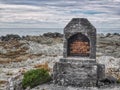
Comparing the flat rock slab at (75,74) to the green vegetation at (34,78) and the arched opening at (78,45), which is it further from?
the arched opening at (78,45)

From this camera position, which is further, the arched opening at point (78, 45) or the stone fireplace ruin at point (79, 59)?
the arched opening at point (78, 45)

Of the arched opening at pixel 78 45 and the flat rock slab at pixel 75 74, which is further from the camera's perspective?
the arched opening at pixel 78 45

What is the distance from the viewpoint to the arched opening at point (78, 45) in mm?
33438

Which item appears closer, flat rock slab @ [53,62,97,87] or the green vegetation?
flat rock slab @ [53,62,97,87]

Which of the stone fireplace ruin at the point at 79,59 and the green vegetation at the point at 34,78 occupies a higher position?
the stone fireplace ruin at the point at 79,59

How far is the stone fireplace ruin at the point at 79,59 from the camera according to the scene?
108ft

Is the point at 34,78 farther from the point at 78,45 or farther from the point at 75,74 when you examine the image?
the point at 78,45

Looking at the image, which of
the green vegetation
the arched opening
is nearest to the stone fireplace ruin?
the arched opening

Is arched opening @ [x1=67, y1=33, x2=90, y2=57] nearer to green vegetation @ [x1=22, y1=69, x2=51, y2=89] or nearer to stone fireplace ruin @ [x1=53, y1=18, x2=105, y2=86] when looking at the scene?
stone fireplace ruin @ [x1=53, y1=18, x2=105, y2=86]

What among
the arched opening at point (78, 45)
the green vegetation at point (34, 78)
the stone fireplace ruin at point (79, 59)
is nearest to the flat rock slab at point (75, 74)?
the stone fireplace ruin at point (79, 59)

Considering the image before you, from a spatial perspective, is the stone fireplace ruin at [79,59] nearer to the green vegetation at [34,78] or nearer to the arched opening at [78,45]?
the arched opening at [78,45]

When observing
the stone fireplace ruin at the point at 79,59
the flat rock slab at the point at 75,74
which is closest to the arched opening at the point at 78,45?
the stone fireplace ruin at the point at 79,59

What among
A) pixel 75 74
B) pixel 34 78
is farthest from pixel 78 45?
pixel 34 78

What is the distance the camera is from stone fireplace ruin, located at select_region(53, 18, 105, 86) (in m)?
32.8
